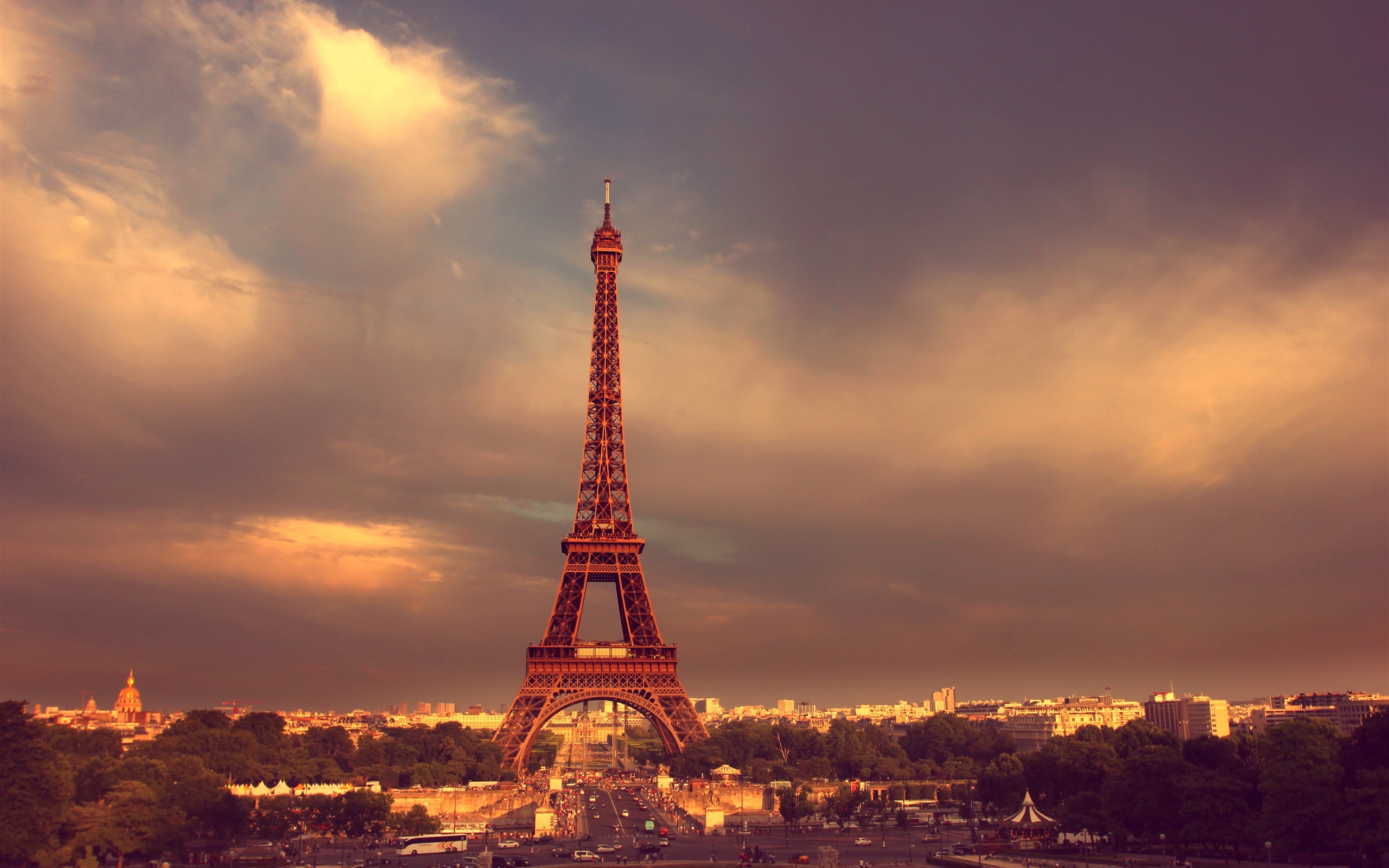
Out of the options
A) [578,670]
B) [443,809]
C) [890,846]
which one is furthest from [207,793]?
[890,846]

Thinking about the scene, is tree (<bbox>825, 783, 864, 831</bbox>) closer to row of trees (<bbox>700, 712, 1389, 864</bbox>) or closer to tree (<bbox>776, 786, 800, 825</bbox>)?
row of trees (<bbox>700, 712, 1389, 864</bbox>)

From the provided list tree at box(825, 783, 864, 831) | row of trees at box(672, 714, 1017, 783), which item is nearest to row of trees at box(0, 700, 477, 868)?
row of trees at box(672, 714, 1017, 783)

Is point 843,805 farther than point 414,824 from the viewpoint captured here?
Yes

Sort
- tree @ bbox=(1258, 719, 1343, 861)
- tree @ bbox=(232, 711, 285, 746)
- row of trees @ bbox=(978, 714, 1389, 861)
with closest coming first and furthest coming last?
row of trees @ bbox=(978, 714, 1389, 861) < tree @ bbox=(1258, 719, 1343, 861) < tree @ bbox=(232, 711, 285, 746)

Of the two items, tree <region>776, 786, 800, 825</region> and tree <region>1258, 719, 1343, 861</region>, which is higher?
tree <region>1258, 719, 1343, 861</region>

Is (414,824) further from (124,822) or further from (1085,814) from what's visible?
(1085,814)

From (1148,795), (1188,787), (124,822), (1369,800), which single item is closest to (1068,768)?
(1148,795)

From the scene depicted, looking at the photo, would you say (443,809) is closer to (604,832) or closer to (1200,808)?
(604,832)

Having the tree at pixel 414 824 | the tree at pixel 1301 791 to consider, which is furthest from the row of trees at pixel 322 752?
the tree at pixel 1301 791
